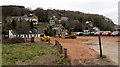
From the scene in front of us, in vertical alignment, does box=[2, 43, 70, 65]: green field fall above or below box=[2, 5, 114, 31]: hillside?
below

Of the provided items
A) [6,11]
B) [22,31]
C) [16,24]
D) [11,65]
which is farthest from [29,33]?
[11,65]

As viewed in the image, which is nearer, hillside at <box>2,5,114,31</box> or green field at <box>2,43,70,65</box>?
green field at <box>2,43,70,65</box>

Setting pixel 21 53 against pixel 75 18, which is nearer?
pixel 21 53

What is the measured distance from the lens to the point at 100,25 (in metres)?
76.3

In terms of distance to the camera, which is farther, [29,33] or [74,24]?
[74,24]

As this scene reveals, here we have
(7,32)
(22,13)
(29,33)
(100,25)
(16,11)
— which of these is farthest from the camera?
(22,13)

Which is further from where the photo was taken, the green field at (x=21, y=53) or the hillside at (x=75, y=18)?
the hillside at (x=75, y=18)

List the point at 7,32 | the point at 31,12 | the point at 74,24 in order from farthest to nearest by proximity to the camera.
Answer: the point at 31,12 < the point at 74,24 < the point at 7,32

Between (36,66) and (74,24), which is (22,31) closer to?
(74,24)

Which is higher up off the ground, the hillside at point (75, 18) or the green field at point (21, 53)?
the hillside at point (75, 18)

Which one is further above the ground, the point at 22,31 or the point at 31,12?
the point at 31,12

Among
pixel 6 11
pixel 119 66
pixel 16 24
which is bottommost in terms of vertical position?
pixel 119 66

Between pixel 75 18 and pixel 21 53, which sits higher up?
pixel 75 18

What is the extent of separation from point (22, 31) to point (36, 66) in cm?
4654
